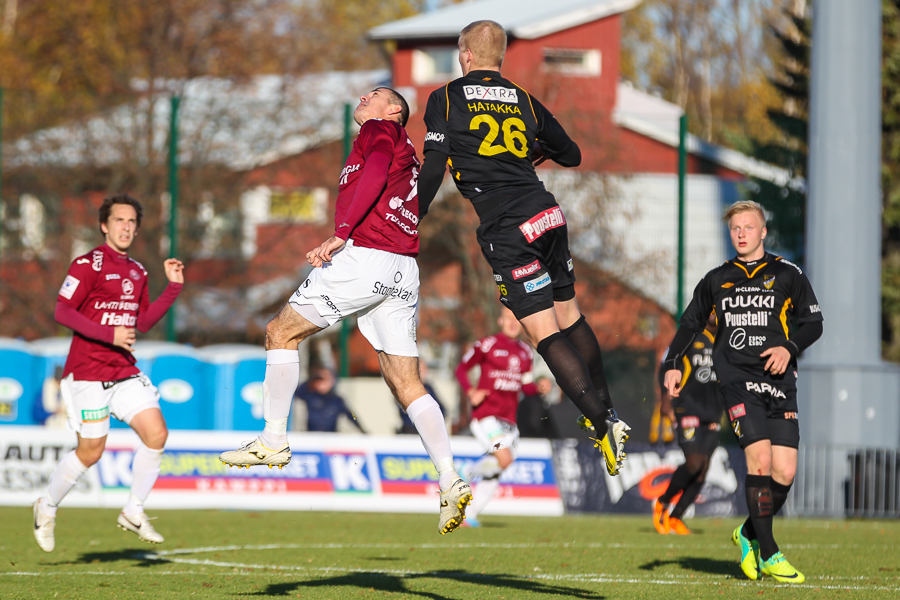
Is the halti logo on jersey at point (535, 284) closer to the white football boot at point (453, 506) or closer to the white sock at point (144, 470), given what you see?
the white football boot at point (453, 506)

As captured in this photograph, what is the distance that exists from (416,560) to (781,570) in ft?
8.88

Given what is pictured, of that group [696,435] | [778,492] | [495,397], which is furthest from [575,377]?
[495,397]

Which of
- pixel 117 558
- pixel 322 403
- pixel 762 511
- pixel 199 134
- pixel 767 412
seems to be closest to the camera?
pixel 762 511

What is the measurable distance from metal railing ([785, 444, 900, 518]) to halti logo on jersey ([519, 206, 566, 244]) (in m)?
8.56

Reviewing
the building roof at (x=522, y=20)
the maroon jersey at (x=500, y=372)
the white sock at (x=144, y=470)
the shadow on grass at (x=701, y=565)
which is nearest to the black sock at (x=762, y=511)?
the shadow on grass at (x=701, y=565)

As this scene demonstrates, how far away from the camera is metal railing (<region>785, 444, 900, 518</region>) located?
13.3 metres

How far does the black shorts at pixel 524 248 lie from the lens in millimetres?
5930

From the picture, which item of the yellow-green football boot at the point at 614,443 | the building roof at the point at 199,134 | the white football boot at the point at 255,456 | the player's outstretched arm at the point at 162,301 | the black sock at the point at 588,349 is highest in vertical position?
the building roof at the point at 199,134

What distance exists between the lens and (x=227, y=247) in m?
20.9

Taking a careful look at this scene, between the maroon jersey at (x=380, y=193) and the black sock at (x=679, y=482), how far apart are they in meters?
5.35

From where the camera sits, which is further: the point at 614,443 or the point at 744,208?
the point at 744,208

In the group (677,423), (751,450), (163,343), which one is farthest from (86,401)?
(163,343)

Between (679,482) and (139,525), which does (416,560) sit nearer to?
(139,525)

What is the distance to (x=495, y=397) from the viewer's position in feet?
38.0
